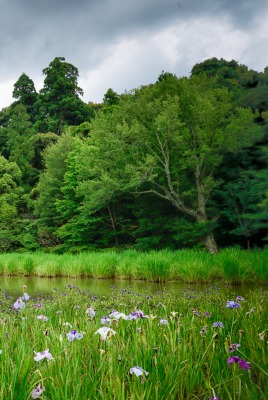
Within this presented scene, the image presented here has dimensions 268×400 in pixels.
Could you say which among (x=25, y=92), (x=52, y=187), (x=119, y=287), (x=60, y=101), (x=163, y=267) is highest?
(x=25, y=92)

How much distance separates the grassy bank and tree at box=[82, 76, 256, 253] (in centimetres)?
337

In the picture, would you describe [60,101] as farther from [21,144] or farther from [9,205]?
[9,205]

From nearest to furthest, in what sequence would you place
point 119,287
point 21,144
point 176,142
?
point 119,287, point 176,142, point 21,144

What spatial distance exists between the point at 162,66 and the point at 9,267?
506 inches

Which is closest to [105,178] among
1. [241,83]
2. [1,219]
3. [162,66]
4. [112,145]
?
[112,145]

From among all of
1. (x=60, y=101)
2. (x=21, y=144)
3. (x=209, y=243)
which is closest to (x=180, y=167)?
(x=209, y=243)

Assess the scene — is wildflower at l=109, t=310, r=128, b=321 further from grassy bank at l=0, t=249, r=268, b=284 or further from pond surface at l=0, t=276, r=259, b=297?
grassy bank at l=0, t=249, r=268, b=284

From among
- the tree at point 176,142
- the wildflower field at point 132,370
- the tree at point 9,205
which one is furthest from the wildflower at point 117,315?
the tree at point 9,205

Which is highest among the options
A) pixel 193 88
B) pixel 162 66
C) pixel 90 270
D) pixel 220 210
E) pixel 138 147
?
pixel 162 66

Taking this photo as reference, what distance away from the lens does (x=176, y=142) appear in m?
16.8

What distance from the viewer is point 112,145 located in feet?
58.5

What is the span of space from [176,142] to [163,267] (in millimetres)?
6644

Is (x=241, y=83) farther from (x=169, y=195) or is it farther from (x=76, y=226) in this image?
(x=76, y=226)

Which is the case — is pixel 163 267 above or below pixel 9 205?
below
